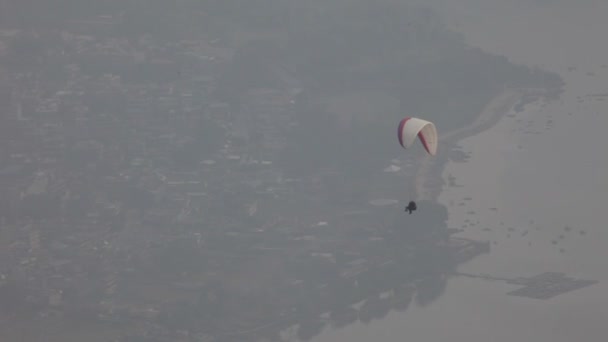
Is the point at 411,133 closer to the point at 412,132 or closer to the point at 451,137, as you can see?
the point at 412,132

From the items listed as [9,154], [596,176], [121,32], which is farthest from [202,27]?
[596,176]

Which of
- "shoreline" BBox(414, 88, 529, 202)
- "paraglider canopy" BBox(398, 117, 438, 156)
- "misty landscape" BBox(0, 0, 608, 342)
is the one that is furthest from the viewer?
"shoreline" BBox(414, 88, 529, 202)

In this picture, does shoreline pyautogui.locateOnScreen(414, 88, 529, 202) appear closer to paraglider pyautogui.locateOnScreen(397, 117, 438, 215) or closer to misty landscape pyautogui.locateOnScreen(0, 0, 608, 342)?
misty landscape pyautogui.locateOnScreen(0, 0, 608, 342)

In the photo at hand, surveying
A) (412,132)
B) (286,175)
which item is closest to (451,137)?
(286,175)

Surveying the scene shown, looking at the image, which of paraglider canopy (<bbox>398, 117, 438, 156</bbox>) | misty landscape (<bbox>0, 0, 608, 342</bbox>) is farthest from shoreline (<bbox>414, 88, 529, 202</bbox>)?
paraglider canopy (<bbox>398, 117, 438, 156</bbox>)

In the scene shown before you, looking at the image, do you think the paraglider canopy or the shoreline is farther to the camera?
the shoreline

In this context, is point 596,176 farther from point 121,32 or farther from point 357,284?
point 121,32

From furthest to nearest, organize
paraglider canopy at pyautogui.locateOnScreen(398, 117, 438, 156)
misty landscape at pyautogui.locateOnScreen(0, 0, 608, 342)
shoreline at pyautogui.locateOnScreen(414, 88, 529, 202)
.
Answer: shoreline at pyautogui.locateOnScreen(414, 88, 529, 202), misty landscape at pyautogui.locateOnScreen(0, 0, 608, 342), paraglider canopy at pyautogui.locateOnScreen(398, 117, 438, 156)
